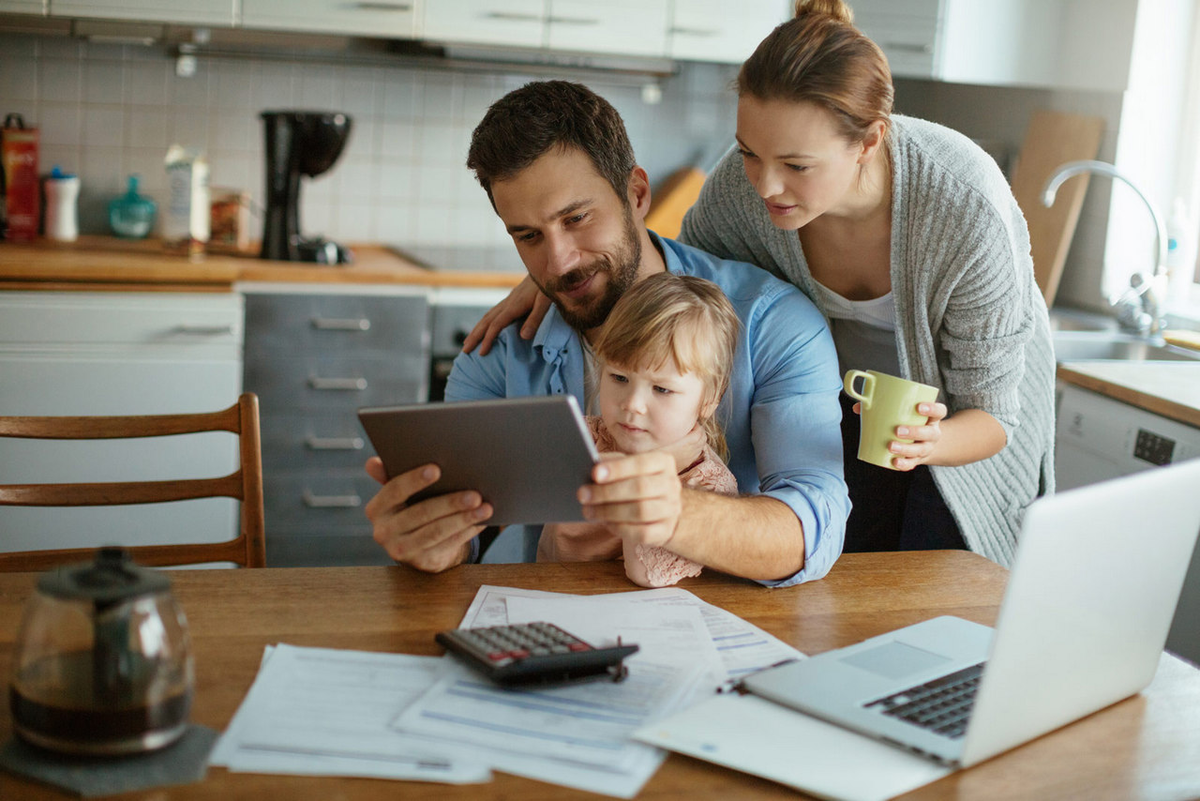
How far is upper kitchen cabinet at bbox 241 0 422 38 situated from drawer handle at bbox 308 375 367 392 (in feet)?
3.16

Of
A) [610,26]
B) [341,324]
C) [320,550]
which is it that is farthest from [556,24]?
[320,550]

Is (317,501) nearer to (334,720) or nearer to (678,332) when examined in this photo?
(678,332)

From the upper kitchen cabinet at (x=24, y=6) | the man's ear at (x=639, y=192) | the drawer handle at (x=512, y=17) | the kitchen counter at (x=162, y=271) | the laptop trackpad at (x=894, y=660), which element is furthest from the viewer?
the drawer handle at (x=512, y=17)

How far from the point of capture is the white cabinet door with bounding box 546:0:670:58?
3.35 m

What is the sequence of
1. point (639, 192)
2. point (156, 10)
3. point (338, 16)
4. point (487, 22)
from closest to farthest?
1. point (639, 192)
2. point (156, 10)
3. point (338, 16)
4. point (487, 22)

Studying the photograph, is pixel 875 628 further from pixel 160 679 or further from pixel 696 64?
pixel 696 64

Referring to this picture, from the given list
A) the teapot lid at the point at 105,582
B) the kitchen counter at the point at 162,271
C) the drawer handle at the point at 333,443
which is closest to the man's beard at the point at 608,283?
the teapot lid at the point at 105,582

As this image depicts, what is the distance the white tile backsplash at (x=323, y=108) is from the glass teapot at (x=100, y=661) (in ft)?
9.41

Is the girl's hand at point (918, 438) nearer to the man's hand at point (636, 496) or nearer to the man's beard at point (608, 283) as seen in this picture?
the man's hand at point (636, 496)

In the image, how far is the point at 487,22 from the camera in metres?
3.29

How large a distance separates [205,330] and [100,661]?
7.42ft

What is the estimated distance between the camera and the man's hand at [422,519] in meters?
1.28

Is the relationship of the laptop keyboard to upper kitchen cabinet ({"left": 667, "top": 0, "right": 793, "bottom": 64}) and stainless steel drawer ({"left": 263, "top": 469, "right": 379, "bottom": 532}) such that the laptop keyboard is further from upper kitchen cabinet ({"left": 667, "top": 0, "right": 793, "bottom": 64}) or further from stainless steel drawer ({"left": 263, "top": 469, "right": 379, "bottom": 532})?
upper kitchen cabinet ({"left": 667, "top": 0, "right": 793, "bottom": 64})

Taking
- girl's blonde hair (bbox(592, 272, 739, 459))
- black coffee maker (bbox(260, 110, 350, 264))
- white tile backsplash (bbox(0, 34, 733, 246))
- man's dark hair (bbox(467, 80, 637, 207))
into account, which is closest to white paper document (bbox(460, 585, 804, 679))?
girl's blonde hair (bbox(592, 272, 739, 459))
